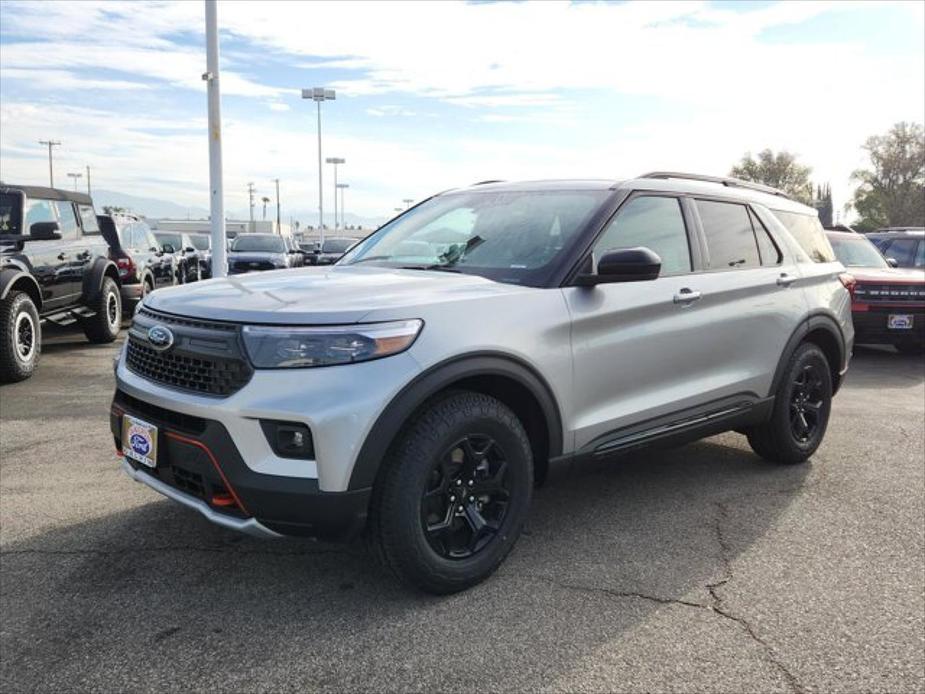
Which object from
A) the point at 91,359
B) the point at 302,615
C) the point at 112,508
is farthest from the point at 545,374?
the point at 91,359

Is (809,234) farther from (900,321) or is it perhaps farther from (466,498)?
(900,321)

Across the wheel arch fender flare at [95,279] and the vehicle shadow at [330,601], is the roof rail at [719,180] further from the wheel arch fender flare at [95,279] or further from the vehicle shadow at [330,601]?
the wheel arch fender flare at [95,279]

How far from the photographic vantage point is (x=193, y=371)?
9.71 ft

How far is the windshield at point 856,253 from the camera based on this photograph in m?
10.7

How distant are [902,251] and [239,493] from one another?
1227 cm

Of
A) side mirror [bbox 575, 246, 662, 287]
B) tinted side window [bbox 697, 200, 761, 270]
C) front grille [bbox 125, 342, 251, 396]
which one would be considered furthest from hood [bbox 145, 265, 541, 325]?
tinted side window [bbox 697, 200, 761, 270]

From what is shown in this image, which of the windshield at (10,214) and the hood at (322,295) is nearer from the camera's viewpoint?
the hood at (322,295)

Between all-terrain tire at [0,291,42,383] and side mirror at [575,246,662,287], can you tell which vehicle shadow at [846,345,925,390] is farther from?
all-terrain tire at [0,291,42,383]

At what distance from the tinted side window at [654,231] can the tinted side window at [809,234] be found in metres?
1.22

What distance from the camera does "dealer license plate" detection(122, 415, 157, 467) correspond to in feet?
10.1

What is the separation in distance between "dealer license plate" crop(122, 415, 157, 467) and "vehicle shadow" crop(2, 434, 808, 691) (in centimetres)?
55

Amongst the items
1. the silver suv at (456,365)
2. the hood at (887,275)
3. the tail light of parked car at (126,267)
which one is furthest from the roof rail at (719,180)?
the tail light of parked car at (126,267)

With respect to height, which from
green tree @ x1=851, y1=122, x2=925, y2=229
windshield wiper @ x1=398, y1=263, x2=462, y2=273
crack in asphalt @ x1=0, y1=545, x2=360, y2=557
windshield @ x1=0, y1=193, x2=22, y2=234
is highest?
green tree @ x1=851, y1=122, x2=925, y2=229

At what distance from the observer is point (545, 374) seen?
3289mm
